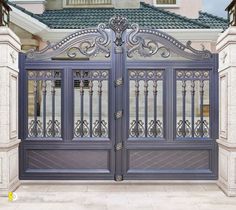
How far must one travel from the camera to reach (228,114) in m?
6.76

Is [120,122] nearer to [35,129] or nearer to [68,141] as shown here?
[68,141]

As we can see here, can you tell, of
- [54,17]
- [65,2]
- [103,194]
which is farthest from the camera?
[65,2]

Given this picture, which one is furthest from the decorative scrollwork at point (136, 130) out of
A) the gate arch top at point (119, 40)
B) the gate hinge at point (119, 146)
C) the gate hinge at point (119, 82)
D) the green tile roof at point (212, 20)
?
the green tile roof at point (212, 20)

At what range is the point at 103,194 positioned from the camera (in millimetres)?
6551

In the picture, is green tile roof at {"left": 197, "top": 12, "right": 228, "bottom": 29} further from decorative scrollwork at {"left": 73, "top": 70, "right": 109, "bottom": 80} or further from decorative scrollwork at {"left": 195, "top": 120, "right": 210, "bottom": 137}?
decorative scrollwork at {"left": 73, "top": 70, "right": 109, "bottom": 80}

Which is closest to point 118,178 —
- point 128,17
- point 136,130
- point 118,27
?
point 136,130

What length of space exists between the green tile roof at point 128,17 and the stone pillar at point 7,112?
977cm

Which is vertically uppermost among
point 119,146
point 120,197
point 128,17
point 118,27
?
point 128,17

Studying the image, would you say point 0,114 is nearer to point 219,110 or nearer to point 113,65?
point 113,65

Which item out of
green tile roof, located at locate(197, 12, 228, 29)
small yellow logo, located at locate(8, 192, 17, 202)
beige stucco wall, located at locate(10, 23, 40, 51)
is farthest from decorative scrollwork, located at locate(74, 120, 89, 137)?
green tile roof, located at locate(197, 12, 228, 29)

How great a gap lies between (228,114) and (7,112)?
350cm

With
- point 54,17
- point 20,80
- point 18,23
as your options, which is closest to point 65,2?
point 54,17

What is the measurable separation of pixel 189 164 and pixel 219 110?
108 centimetres

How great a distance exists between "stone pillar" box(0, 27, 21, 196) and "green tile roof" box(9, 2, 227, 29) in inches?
384
